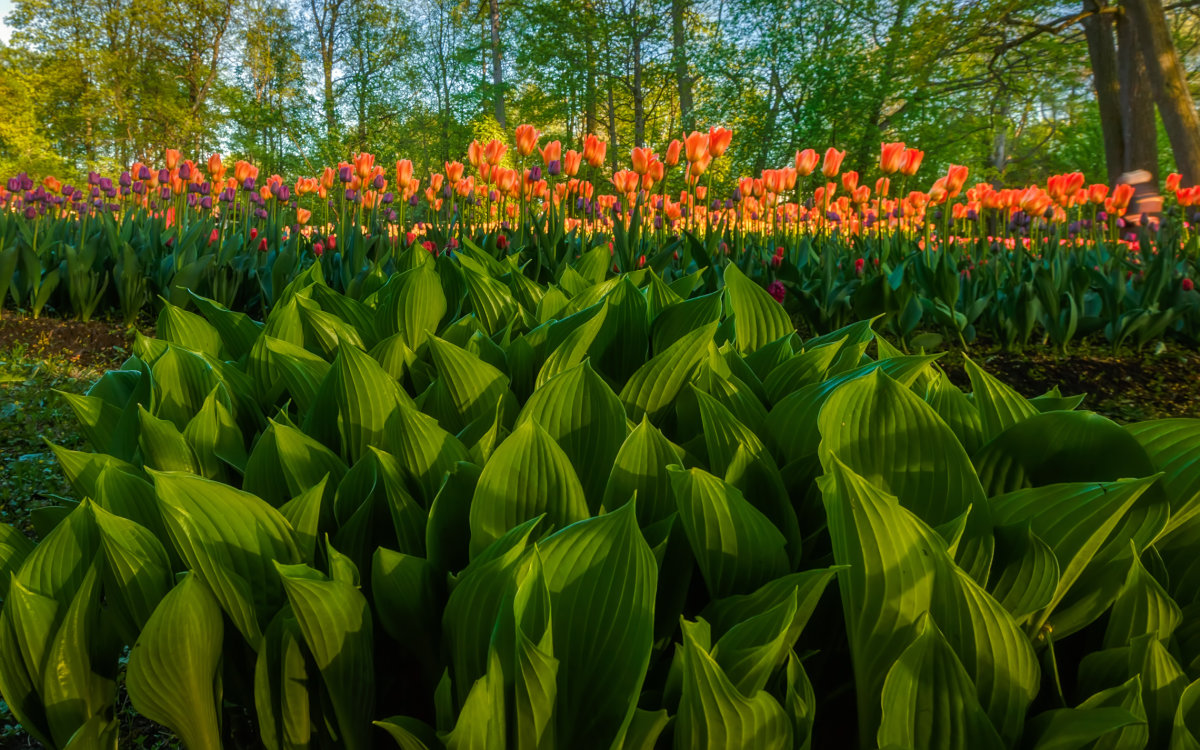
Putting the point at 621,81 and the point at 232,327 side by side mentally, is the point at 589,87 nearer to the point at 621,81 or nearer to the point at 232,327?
the point at 621,81

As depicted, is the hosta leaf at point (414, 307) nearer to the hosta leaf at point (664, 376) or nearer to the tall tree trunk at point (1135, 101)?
the hosta leaf at point (664, 376)

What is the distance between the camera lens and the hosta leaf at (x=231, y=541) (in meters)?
0.78

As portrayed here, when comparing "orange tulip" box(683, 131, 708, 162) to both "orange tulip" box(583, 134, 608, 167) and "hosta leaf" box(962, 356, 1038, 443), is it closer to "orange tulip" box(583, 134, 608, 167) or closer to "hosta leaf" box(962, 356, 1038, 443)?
"orange tulip" box(583, 134, 608, 167)

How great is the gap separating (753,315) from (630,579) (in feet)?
3.37

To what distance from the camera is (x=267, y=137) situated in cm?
3105

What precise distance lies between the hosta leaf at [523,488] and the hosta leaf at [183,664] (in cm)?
29

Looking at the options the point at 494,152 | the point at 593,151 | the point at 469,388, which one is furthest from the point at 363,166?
the point at 469,388

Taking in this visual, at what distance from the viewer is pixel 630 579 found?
0.71m

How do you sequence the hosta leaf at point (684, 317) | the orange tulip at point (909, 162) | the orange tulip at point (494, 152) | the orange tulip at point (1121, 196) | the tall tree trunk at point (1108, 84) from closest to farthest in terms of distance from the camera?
the hosta leaf at point (684, 317)
the orange tulip at point (494, 152)
the orange tulip at point (909, 162)
the orange tulip at point (1121, 196)
the tall tree trunk at point (1108, 84)

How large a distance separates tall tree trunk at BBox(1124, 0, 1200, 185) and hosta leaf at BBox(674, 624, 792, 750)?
16.0 metres

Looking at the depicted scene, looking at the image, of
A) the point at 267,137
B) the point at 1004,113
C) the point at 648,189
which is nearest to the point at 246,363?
the point at 648,189

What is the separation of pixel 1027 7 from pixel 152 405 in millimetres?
17202

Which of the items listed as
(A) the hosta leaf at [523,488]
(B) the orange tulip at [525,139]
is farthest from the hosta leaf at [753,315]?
(B) the orange tulip at [525,139]

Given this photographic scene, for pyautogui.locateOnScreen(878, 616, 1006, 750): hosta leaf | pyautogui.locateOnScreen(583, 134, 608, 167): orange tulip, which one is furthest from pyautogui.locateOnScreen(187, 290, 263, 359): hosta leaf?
pyautogui.locateOnScreen(583, 134, 608, 167): orange tulip
